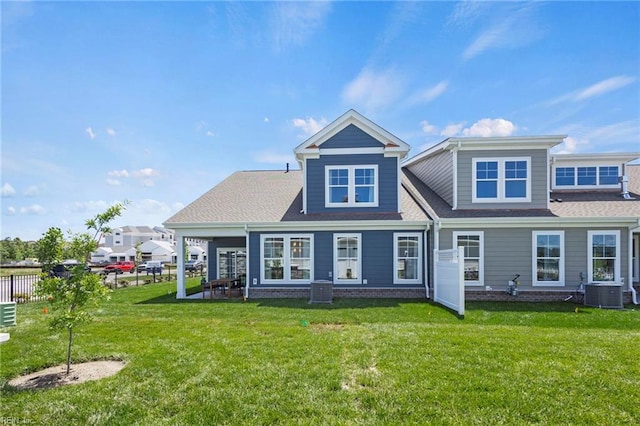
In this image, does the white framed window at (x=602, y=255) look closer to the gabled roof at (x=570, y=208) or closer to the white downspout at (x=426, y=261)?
Answer: the gabled roof at (x=570, y=208)

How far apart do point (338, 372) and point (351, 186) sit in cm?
910

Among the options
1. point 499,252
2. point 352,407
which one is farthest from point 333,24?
point 352,407

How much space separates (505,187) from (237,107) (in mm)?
10793

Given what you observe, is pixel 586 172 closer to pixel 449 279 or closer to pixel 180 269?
pixel 449 279

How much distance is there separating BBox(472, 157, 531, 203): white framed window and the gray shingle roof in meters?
2.41

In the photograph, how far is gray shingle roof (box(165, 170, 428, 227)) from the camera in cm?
1297

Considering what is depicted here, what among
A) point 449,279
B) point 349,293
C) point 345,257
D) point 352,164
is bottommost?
point 349,293

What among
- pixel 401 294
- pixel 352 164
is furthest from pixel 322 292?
pixel 352 164

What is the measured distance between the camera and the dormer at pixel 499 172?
12.5 meters

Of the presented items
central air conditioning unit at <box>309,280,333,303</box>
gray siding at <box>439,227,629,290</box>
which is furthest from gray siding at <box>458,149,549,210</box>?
central air conditioning unit at <box>309,280,333,303</box>

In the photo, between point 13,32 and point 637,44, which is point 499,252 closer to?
point 637,44

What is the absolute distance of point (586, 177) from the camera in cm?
1434

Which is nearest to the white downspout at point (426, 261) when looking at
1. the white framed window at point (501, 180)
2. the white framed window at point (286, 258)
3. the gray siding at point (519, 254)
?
the gray siding at point (519, 254)

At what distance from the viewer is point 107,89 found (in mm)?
10070
